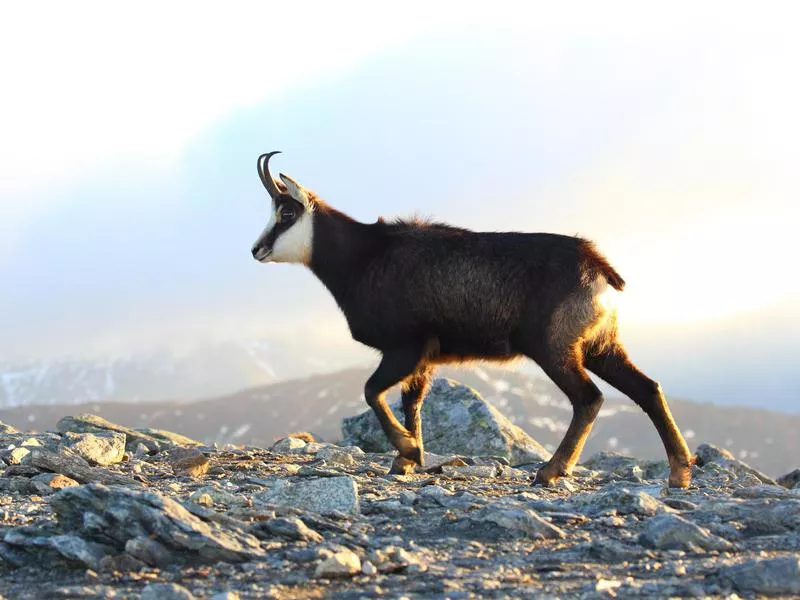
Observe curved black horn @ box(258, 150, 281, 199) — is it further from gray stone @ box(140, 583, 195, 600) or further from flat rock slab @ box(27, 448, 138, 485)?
gray stone @ box(140, 583, 195, 600)

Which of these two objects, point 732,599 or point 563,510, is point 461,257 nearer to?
point 563,510

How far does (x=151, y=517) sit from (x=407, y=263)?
5.98m

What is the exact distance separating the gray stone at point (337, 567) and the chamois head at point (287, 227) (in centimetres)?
743

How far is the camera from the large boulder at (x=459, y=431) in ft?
63.6

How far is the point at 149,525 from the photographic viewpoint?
294 inches

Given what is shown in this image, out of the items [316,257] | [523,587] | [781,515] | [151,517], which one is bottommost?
[151,517]

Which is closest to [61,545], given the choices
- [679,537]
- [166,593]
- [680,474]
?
[166,593]

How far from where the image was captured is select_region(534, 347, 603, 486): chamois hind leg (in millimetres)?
11992

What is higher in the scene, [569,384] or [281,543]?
[569,384]

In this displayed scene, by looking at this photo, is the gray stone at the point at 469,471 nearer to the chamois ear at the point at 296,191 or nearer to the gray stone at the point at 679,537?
the chamois ear at the point at 296,191

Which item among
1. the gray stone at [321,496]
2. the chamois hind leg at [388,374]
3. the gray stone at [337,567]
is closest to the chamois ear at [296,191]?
the chamois hind leg at [388,374]

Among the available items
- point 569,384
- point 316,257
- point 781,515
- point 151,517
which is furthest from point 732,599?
point 316,257

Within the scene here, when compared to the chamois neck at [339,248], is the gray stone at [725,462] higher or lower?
lower

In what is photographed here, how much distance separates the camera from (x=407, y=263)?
12.7 m
